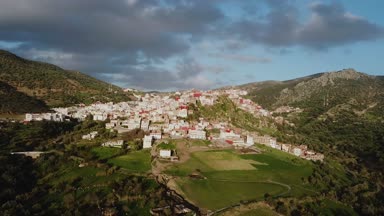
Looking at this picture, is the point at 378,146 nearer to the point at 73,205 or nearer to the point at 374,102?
the point at 374,102

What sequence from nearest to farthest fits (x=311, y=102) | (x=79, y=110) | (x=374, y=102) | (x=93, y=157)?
(x=93, y=157) → (x=79, y=110) → (x=374, y=102) → (x=311, y=102)

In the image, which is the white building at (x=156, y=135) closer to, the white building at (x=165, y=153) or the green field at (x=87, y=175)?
the white building at (x=165, y=153)

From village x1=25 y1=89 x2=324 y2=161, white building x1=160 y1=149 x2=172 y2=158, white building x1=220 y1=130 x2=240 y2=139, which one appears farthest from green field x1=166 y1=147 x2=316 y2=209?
white building x1=220 y1=130 x2=240 y2=139

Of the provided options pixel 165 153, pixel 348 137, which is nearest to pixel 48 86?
pixel 165 153

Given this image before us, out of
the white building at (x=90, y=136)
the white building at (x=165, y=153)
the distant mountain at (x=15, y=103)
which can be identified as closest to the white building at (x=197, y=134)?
the white building at (x=165, y=153)

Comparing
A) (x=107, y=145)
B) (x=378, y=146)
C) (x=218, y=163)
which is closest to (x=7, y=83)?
(x=107, y=145)

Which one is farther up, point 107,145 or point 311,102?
point 311,102

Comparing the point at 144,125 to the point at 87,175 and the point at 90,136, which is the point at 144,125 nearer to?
the point at 90,136
